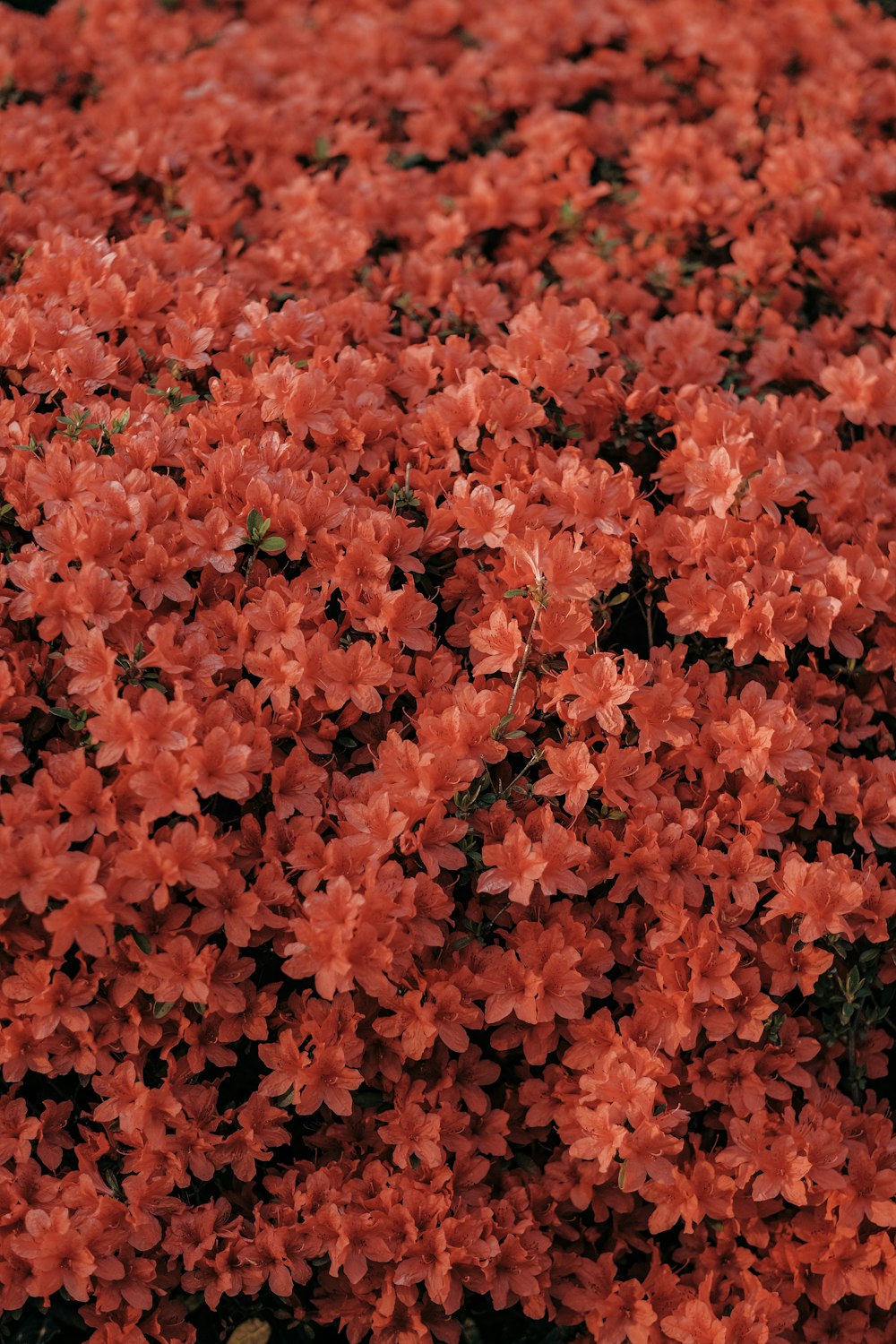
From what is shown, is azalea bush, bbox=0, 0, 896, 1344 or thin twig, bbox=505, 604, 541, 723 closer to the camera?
azalea bush, bbox=0, 0, 896, 1344

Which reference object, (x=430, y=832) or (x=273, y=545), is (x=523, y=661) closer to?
(x=430, y=832)

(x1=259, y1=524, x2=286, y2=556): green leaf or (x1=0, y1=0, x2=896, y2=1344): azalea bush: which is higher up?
(x1=259, y1=524, x2=286, y2=556): green leaf

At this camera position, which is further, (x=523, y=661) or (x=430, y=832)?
(x=523, y=661)

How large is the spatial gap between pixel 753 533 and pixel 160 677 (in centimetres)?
107

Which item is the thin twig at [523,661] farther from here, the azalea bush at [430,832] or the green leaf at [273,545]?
the green leaf at [273,545]

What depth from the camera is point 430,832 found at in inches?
77.0

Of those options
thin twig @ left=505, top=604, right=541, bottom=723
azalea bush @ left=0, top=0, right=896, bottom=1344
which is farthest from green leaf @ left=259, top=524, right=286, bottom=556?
thin twig @ left=505, top=604, right=541, bottom=723

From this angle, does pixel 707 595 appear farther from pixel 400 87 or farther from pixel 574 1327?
pixel 400 87

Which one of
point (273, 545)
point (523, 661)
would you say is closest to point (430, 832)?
point (523, 661)

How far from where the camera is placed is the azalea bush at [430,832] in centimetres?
191

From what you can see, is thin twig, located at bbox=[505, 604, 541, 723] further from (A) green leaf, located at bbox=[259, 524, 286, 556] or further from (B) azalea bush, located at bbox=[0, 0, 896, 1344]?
(A) green leaf, located at bbox=[259, 524, 286, 556]

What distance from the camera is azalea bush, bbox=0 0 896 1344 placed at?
1.91 meters

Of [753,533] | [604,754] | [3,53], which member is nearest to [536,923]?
[604,754]

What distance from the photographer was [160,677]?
6.48 ft
